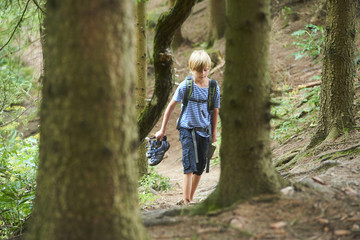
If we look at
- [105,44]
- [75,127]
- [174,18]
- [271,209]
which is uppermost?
[174,18]

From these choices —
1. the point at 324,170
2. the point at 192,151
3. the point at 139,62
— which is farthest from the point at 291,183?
the point at 139,62

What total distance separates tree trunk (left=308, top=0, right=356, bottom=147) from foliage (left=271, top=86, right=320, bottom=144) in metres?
1.89

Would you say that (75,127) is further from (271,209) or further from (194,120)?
(194,120)

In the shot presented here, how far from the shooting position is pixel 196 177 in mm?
5699

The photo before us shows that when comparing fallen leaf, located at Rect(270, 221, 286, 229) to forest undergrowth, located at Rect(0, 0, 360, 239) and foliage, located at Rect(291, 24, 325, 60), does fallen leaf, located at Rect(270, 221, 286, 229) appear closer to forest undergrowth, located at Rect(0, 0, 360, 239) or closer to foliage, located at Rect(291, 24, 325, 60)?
forest undergrowth, located at Rect(0, 0, 360, 239)

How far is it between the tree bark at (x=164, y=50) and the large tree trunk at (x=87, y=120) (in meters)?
1.96

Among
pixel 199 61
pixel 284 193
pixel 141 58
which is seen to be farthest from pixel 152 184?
pixel 284 193

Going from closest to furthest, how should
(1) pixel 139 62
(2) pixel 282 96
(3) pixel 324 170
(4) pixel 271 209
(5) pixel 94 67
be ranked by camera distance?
(5) pixel 94 67 < (4) pixel 271 209 < (3) pixel 324 170 < (1) pixel 139 62 < (2) pixel 282 96

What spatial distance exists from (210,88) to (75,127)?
11.1 ft

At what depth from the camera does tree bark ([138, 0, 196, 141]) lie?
4273 mm

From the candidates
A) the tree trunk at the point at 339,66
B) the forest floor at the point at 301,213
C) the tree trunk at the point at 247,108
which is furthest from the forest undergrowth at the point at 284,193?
the tree trunk at the point at 339,66

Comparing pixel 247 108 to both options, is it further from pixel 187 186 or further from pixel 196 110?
pixel 187 186

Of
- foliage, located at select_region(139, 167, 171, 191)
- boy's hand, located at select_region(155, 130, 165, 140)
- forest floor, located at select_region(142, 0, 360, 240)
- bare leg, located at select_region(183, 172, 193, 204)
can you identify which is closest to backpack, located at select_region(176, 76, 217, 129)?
boy's hand, located at select_region(155, 130, 165, 140)

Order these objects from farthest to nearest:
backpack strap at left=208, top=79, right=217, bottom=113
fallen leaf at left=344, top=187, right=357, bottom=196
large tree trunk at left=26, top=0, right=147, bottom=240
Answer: backpack strap at left=208, top=79, right=217, bottom=113 < fallen leaf at left=344, top=187, right=357, bottom=196 < large tree trunk at left=26, top=0, right=147, bottom=240
